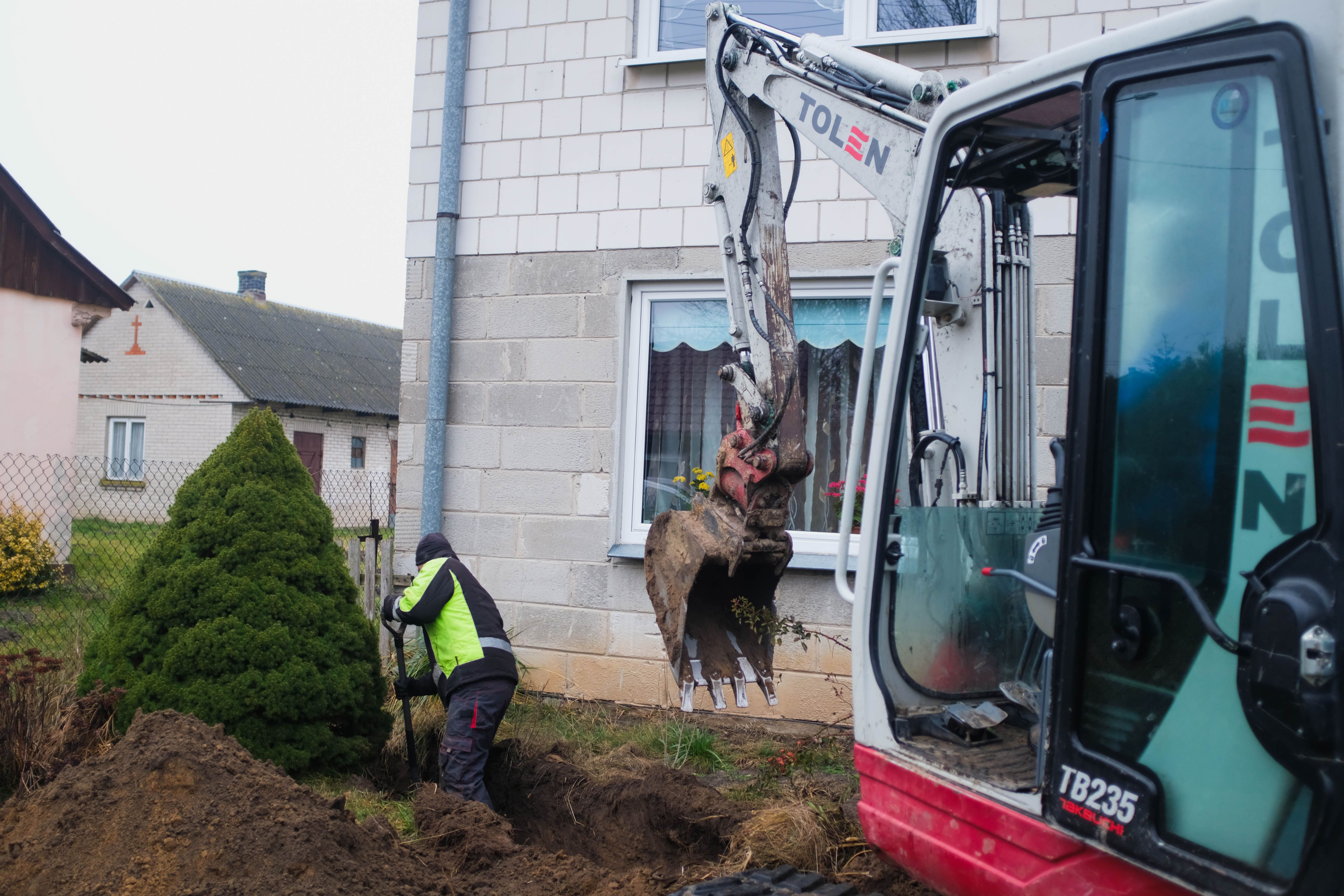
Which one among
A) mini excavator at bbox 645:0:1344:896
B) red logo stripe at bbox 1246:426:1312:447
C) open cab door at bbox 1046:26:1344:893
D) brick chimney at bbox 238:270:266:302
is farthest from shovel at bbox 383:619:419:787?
brick chimney at bbox 238:270:266:302

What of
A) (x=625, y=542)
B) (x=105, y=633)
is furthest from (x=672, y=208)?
(x=105, y=633)

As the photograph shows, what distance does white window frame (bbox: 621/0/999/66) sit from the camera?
631 centimetres

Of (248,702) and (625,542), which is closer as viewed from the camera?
(248,702)

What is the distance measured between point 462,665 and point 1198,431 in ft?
13.1

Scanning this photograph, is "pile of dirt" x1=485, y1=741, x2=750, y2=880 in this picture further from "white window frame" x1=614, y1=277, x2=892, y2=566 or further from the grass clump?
"white window frame" x1=614, y1=277, x2=892, y2=566

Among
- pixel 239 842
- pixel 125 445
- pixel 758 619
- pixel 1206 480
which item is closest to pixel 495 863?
pixel 239 842

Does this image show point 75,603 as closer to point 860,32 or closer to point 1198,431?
point 860,32

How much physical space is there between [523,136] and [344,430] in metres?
20.6

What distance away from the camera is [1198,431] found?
195 centimetres

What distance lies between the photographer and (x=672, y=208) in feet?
22.7

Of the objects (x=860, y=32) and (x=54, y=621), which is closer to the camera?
(x=860, y=32)

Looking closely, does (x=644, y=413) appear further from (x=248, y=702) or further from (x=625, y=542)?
(x=248, y=702)

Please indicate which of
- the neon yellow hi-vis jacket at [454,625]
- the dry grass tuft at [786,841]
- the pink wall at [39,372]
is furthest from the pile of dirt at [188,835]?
the pink wall at [39,372]

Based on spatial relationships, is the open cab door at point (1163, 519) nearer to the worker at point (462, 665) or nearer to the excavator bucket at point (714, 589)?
the excavator bucket at point (714, 589)
